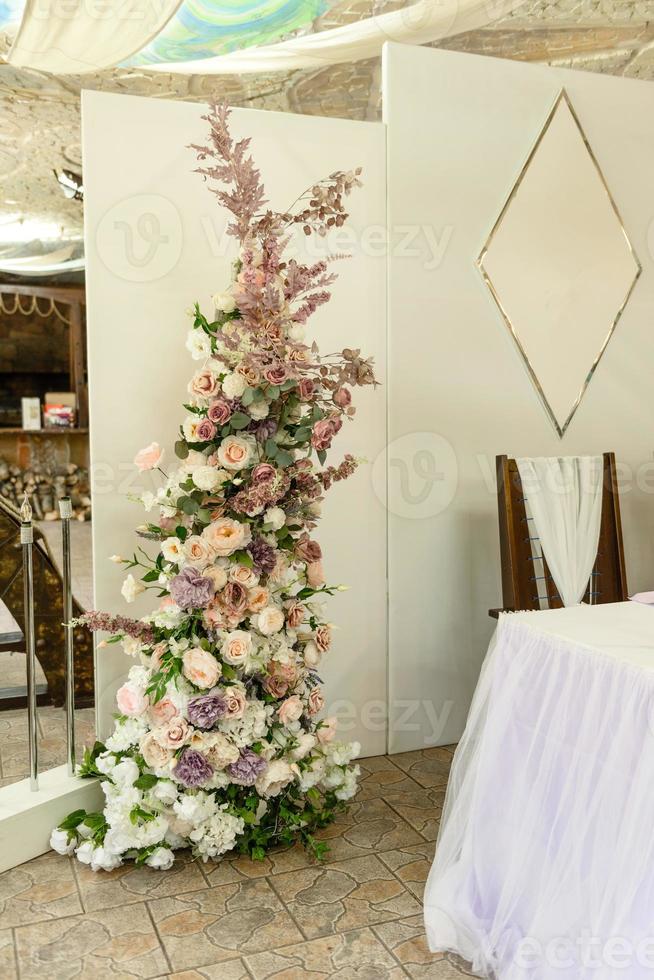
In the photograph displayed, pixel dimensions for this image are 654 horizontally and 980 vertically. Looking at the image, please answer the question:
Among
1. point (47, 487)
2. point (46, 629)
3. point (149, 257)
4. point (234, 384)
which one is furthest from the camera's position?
point (47, 487)

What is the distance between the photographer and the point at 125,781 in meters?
2.55

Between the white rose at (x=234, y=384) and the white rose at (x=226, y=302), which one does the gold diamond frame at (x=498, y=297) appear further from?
the white rose at (x=234, y=384)

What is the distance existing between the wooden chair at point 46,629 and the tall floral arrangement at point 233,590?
3.79ft

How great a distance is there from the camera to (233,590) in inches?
98.7

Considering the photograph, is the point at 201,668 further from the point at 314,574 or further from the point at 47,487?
the point at 47,487

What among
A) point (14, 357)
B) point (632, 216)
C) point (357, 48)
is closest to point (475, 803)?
point (632, 216)

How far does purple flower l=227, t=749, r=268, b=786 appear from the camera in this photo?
2506mm

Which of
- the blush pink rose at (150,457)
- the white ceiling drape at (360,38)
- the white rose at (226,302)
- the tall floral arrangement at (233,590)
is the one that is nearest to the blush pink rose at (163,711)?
the tall floral arrangement at (233,590)

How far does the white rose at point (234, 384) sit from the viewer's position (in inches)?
95.6

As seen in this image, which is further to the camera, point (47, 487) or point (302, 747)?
point (47, 487)

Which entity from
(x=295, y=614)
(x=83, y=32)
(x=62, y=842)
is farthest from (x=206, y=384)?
(x=83, y=32)

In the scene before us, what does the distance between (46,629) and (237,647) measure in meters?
1.64

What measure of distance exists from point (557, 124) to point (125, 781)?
2930 mm

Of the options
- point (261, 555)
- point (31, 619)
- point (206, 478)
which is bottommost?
point (31, 619)
